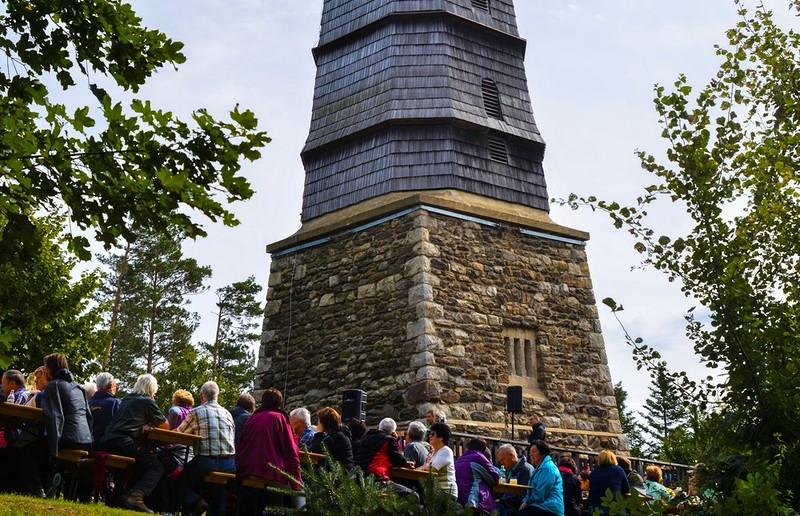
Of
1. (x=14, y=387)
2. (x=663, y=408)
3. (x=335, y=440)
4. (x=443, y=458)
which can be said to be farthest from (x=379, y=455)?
(x=663, y=408)

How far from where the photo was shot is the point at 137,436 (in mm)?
7359

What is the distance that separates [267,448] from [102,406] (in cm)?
184

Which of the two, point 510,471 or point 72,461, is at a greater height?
point 510,471

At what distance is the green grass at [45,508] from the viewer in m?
6.13

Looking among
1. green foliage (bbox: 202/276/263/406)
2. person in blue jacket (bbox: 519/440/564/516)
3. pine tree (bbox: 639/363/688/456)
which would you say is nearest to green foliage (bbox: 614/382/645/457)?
pine tree (bbox: 639/363/688/456)

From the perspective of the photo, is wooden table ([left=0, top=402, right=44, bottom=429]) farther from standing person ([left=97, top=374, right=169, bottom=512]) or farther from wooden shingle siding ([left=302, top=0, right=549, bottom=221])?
wooden shingle siding ([left=302, top=0, right=549, bottom=221])

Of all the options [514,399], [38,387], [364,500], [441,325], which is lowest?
[364,500]

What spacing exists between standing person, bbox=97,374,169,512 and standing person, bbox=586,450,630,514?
3.98 metres

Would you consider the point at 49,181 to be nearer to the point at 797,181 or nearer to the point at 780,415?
the point at 780,415

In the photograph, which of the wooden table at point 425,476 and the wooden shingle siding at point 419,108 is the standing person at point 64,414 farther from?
the wooden shingle siding at point 419,108

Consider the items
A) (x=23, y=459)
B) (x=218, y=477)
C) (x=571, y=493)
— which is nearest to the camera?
(x=218, y=477)

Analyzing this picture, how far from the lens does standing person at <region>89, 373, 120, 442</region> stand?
7820mm

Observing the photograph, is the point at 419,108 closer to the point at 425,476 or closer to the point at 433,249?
the point at 433,249

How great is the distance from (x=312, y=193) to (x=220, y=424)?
377 inches
